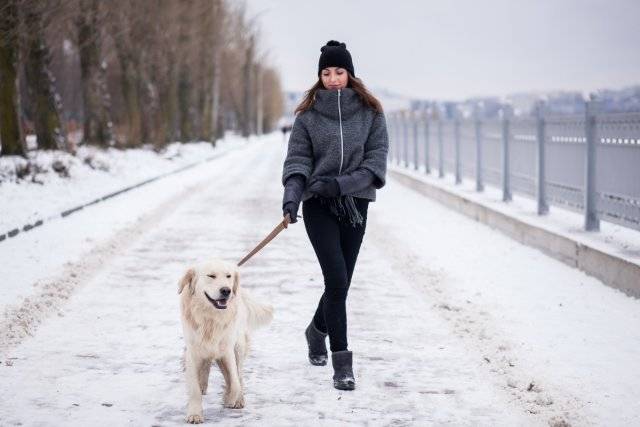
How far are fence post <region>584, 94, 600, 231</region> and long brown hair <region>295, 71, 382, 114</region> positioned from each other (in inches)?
233

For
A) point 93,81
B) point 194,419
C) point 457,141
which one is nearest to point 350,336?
point 194,419

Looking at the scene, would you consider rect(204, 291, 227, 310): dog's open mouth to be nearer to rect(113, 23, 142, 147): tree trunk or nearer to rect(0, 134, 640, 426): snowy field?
rect(0, 134, 640, 426): snowy field

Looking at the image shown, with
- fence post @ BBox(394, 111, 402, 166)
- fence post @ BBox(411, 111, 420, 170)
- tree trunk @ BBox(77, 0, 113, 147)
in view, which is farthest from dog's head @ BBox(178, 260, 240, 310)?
fence post @ BBox(394, 111, 402, 166)

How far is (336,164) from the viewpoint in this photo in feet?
18.5

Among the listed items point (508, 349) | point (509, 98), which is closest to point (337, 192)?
point (508, 349)

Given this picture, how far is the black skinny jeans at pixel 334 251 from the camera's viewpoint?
5.66 m

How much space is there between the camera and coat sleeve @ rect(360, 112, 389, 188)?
5.68 meters

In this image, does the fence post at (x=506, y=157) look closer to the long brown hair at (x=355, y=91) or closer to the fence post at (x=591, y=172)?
the fence post at (x=591, y=172)

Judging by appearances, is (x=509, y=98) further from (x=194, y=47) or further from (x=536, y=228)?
(x=194, y=47)

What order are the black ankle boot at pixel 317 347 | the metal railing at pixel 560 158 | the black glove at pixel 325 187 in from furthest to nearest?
the metal railing at pixel 560 158, the black ankle boot at pixel 317 347, the black glove at pixel 325 187

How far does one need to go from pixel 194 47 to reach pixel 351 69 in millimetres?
43791

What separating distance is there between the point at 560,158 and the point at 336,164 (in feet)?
24.8

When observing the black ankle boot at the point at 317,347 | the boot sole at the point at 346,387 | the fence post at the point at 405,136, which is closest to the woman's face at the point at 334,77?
the black ankle boot at the point at 317,347

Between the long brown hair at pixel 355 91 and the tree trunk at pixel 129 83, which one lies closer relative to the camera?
the long brown hair at pixel 355 91
